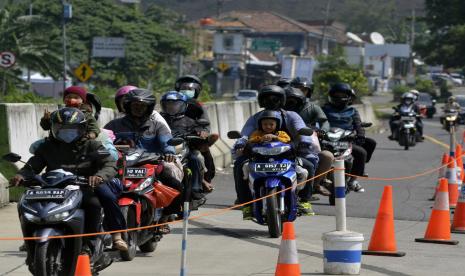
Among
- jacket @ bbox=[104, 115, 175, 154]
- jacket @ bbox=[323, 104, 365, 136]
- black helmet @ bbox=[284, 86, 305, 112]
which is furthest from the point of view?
jacket @ bbox=[323, 104, 365, 136]

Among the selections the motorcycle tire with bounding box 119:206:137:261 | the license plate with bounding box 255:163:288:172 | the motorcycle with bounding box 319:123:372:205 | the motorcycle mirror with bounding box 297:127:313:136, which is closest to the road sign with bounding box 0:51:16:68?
the motorcycle with bounding box 319:123:372:205

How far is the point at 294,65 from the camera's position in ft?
227

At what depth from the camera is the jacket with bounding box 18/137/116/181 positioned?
10.3 m

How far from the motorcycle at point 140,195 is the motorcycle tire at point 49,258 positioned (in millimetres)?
1402

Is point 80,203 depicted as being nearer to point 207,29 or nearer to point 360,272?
point 360,272

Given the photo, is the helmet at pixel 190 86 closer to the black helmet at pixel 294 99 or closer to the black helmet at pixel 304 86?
the black helmet at pixel 294 99

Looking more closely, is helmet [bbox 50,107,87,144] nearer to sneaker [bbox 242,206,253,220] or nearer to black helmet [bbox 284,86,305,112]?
sneaker [bbox 242,206,253,220]

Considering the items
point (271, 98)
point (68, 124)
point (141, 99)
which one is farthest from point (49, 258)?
point (271, 98)

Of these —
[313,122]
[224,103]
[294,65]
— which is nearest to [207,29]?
[294,65]

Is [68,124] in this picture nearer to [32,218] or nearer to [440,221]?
[32,218]

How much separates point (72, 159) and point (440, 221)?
5060 millimetres

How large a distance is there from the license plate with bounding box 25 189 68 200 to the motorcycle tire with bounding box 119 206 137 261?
148cm

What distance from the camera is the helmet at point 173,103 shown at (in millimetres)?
15789

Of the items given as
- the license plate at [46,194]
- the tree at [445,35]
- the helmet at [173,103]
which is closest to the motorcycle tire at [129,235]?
the license plate at [46,194]
